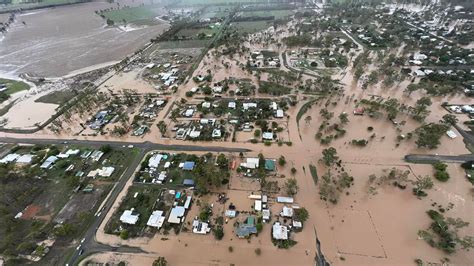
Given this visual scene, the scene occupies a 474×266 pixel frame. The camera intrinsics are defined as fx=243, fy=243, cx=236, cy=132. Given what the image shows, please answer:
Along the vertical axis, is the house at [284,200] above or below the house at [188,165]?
below

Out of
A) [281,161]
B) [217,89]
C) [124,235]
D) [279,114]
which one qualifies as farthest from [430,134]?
[124,235]

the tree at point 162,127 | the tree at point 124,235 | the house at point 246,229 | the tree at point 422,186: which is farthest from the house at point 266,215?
the tree at point 162,127

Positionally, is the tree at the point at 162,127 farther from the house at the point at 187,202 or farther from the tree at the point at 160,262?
the tree at the point at 160,262

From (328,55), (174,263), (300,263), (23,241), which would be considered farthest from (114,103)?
(328,55)

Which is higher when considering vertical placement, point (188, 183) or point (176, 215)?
point (188, 183)

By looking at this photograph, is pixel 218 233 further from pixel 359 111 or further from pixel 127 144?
pixel 359 111

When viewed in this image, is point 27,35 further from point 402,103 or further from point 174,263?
point 402,103
